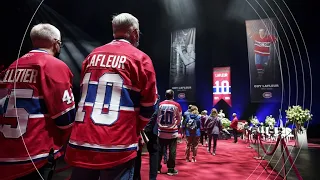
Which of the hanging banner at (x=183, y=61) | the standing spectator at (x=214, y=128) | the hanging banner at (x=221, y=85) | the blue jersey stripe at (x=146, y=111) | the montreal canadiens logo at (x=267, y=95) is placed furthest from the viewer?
the hanging banner at (x=221, y=85)

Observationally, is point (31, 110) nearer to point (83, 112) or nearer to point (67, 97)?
point (67, 97)

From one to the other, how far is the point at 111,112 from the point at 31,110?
0.55 m

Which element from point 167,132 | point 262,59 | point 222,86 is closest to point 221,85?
point 222,86

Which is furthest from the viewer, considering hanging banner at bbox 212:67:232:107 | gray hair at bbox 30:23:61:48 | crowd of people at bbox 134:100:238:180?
hanging banner at bbox 212:67:232:107

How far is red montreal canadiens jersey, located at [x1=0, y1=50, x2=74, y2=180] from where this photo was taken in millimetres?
1725

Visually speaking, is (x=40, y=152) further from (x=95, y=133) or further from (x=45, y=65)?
(x=45, y=65)

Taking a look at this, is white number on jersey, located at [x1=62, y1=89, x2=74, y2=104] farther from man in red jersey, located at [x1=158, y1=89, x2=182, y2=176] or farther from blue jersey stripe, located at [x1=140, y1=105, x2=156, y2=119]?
man in red jersey, located at [x1=158, y1=89, x2=182, y2=176]

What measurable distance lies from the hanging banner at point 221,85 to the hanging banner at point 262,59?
210 inches

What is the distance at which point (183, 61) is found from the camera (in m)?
15.1

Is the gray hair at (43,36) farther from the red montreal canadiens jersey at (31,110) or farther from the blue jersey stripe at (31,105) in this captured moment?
the blue jersey stripe at (31,105)

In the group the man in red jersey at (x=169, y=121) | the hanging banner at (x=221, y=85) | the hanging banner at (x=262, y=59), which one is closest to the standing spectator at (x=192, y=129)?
the man in red jersey at (x=169, y=121)

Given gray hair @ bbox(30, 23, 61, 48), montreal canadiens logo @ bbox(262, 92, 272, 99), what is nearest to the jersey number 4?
gray hair @ bbox(30, 23, 61, 48)

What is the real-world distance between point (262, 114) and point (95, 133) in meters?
18.6

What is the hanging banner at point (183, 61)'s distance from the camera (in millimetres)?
14859
